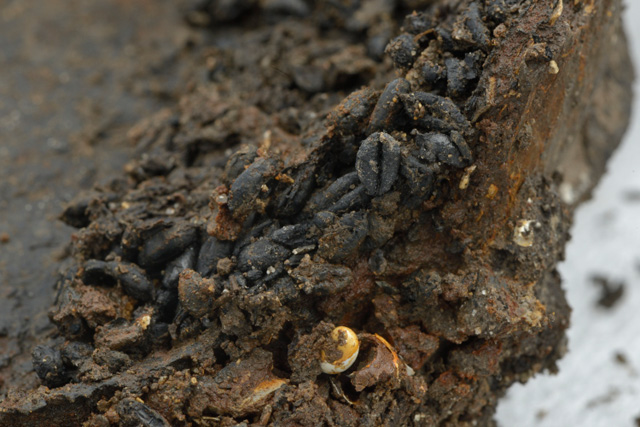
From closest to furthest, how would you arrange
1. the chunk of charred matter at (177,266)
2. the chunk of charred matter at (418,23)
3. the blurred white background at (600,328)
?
the chunk of charred matter at (177,266) < the chunk of charred matter at (418,23) < the blurred white background at (600,328)

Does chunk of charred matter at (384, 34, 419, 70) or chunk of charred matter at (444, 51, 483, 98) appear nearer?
chunk of charred matter at (444, 51, 483, 98)

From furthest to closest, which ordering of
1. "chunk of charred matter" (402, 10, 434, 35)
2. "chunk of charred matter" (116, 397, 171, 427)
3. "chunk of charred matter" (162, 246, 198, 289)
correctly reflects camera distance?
"chunk of charred matter" (402, 10, 434, 35) → "chunk of charred matter" (162, 246, 198, 289) → "chunk of charred matter" (116, 397, 171, 427)

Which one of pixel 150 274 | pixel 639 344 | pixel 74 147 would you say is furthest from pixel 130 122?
pixel 639 344

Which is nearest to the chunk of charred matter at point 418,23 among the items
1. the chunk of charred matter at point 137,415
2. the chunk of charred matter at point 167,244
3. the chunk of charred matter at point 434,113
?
the chunk of charred matter at point 434,113

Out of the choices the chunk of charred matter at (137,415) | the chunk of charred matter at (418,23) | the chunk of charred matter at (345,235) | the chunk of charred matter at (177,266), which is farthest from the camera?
the chunk of charred matter at (418,23)

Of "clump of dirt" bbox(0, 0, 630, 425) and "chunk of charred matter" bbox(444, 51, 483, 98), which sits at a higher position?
"chunk of charred matter" bbox(444, 51, 483, 98)

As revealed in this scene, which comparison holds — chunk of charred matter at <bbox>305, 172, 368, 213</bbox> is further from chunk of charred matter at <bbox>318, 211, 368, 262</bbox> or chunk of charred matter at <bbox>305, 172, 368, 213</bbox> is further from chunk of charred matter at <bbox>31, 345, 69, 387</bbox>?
chunk of charred matter at <bbox>31, 345, 69, 387</bbox>

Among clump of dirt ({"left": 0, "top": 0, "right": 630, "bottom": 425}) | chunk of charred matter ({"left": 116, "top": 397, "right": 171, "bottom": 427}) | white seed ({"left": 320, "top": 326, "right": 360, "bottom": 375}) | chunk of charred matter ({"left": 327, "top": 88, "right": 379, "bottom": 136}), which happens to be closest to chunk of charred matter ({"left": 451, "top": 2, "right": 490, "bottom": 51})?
clump of dirt ({"left": 0, "top": 0, "right": 630, "bottom": 425})

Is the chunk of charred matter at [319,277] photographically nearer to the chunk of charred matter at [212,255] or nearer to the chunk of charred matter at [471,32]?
the chunk of charred matter at [212,255]

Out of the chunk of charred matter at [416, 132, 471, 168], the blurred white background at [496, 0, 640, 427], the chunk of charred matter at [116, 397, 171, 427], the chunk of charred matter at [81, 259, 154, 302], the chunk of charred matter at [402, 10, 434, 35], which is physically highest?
the chunk of charred matter at [402, 10, 434, 35]
